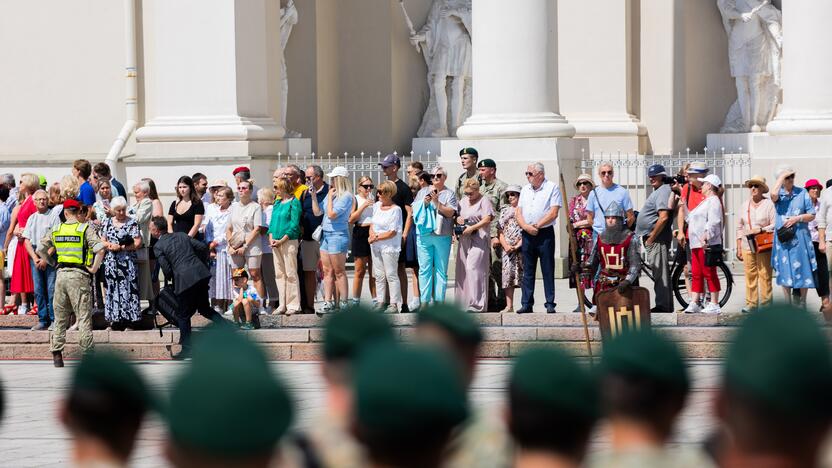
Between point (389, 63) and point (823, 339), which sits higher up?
point (389, 63)

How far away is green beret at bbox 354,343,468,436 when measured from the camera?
2.64 meters

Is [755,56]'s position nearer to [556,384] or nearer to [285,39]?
[285,39]

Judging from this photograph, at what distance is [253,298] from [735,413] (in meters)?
12.9

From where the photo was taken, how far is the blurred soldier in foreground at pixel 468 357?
3.88 metres

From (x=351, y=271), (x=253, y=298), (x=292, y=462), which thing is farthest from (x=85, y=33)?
(x=292, y=462)

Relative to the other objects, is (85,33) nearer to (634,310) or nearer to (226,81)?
(226,81)

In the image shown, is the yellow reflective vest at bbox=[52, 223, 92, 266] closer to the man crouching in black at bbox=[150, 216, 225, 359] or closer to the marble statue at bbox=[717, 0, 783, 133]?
the man crouching in black at bbox=[150, 216, 225, 359]

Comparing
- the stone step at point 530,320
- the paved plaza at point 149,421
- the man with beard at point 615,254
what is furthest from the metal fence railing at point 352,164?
the man with beard at point 615,254

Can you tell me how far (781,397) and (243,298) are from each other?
508 inches

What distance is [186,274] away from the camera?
→ 1440cm

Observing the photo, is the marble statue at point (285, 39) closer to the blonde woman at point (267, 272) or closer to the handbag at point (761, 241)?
the blonde woman at point (267, 272)

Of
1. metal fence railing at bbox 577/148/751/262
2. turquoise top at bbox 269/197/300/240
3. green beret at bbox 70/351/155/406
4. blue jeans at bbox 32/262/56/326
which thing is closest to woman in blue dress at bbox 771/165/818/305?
turquoise top at bbox 269/197/300/240

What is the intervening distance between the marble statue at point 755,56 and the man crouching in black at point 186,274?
12.8 m

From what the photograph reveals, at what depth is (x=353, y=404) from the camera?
2803 millimetres
